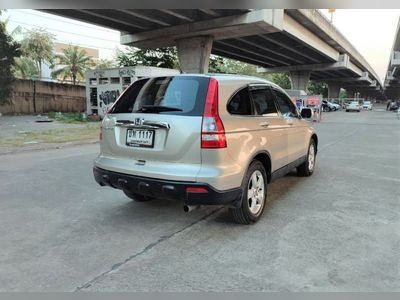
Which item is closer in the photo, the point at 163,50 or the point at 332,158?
the point at 332,158

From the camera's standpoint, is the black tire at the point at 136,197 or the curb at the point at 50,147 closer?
the black tire at the point at 136,197

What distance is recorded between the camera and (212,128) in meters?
3.84

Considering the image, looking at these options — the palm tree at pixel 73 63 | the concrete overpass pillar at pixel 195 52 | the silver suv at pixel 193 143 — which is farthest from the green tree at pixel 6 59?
the palm tree at pixel 73 63

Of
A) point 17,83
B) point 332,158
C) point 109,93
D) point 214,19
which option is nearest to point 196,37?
point 214,19

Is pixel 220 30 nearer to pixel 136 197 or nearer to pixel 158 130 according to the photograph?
pixel 136 197

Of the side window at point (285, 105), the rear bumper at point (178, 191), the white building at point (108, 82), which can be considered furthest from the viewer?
the white building at point (108, 82)

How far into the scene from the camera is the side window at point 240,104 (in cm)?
420

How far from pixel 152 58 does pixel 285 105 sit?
33.4 m

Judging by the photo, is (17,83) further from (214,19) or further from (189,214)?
(189,214)

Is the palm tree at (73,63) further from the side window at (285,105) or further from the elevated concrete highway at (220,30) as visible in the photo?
the side window at (285,105)

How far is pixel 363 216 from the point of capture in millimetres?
4781

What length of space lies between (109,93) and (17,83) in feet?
20.4

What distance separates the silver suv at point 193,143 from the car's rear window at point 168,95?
0.01 meters

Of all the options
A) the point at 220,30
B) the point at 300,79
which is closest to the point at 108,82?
the point at 220,30
